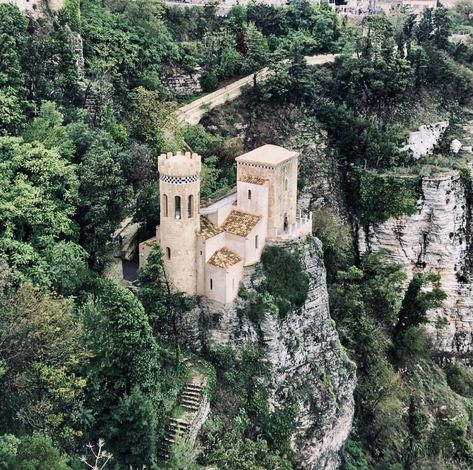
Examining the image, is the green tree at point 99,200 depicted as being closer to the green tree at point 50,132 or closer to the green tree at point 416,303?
the green tree at point 50,132

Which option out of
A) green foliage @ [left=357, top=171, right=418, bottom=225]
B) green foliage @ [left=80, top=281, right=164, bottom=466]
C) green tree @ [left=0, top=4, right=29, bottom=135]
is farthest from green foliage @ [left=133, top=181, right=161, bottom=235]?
green foliage @ [left=357, top=171, right=418, bottom=225]

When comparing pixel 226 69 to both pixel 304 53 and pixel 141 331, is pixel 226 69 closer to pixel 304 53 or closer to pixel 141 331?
pixel 304 53

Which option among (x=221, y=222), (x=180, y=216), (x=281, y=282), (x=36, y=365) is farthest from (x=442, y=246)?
(x=36, y=365)

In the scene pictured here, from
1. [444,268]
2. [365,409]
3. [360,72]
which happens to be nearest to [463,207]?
[444,268]

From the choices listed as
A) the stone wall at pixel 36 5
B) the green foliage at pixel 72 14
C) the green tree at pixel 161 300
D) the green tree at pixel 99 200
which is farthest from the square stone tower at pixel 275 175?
the stone wall at pixel 36 5

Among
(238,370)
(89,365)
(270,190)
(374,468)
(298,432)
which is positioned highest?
(270,190)
